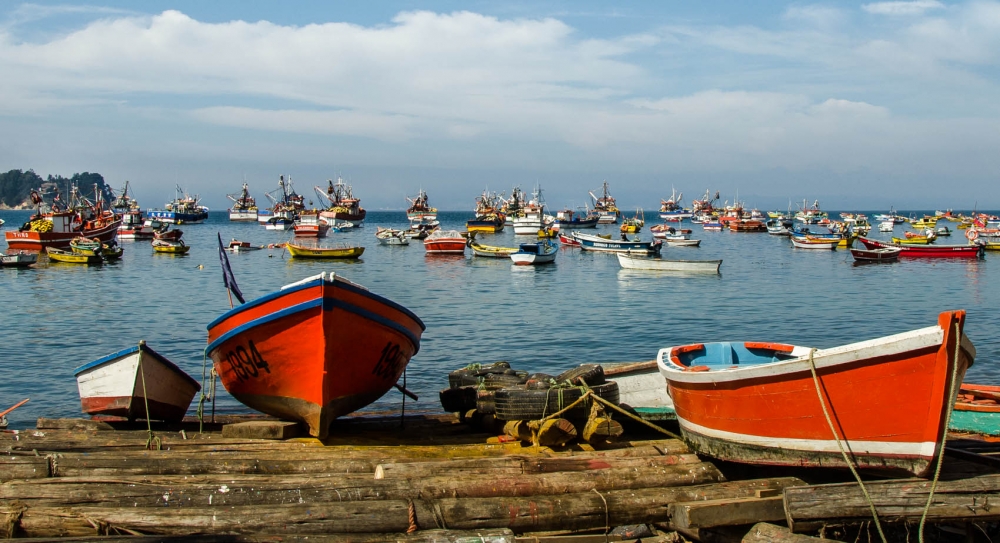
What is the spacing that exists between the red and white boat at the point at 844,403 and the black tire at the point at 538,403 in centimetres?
144

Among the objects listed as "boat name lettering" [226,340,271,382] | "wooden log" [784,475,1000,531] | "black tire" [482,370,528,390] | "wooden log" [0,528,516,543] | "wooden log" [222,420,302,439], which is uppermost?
"boat name lettering" [226,340,271,382]

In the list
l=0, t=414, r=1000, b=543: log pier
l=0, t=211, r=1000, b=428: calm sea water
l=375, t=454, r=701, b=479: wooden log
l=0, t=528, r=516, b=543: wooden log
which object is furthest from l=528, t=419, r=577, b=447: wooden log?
l=0, t=211, r=1000, b=428: calm sea water

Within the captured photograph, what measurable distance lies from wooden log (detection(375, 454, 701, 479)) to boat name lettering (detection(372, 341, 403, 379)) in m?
2.84

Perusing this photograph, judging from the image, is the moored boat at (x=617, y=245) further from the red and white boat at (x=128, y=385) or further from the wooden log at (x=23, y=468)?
the wooden log at (x=23, y=468)

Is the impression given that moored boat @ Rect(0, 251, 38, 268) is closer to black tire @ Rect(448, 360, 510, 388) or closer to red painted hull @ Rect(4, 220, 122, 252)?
red painted hull @ Rect(4, 220, 122, 252)

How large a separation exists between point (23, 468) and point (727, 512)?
6.29 metres

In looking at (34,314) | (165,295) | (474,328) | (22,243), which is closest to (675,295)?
(474,328)

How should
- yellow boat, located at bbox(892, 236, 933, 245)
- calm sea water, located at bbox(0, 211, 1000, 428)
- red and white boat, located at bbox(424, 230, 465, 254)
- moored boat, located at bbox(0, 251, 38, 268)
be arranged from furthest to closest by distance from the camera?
1. yellow boat, located at bbox(892, 236, 933, 245)
2. red and white boat, located at bbox(424, 230, 465, 254)
3. moored boat, located at bbox(0, 251, 38, 268)
4. calm sea water, located at bbox(0, 211, 1000, 428)

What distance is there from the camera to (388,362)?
35.6ft

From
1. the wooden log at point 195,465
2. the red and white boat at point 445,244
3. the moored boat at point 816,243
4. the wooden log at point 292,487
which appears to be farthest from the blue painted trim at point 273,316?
the moored boat at point 816,243

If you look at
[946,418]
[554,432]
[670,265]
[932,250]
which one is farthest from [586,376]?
[932,250]

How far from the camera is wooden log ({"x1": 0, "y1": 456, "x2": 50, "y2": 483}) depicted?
7.45 m

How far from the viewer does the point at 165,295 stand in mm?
37594

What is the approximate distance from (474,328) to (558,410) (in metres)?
17.9
